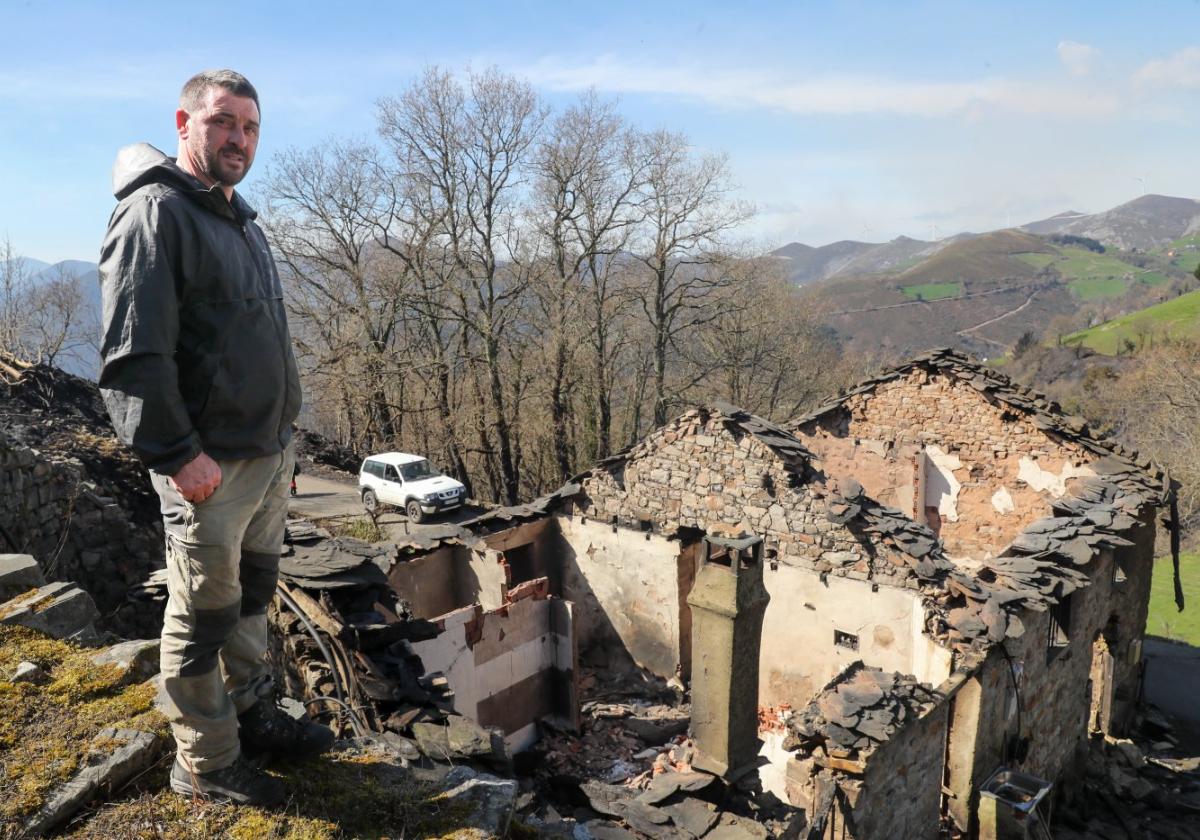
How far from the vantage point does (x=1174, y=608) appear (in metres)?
19.0

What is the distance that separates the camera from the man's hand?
248 centimetres

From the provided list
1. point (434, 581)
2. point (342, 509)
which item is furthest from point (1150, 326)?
point (434, 581)

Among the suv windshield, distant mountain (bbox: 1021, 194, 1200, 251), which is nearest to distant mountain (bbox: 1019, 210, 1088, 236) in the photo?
distant mountain (bbox: 1021, 194, 1200, 251)

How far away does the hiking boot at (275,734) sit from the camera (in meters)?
2.97

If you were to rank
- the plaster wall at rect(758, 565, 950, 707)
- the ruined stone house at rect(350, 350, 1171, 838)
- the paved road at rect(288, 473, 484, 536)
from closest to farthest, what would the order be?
the ruined stone house at rect(350, 350, 1171, 838) → the plaster wall at rect(758, 565, 950, 707) → the paved road at rect(288, 473, 484, 536)

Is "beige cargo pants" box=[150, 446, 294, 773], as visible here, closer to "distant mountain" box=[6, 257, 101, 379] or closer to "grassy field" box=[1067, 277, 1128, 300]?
"distant mountain" box=[6, 257, 101, 379]

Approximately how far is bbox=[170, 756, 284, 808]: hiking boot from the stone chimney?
319 centimetres

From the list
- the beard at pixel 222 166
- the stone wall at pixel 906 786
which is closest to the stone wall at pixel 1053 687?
the stone wall at pixel 906 786

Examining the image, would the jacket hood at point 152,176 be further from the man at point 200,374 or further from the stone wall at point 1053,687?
the stone wall at point 1053,687

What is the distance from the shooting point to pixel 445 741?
13.1 ft

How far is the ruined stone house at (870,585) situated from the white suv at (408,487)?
7696mm

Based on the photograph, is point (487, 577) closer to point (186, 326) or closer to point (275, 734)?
point (275, 734)

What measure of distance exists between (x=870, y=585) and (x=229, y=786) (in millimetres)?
7811

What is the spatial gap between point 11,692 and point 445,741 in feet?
6.11
